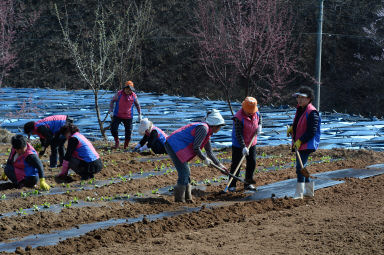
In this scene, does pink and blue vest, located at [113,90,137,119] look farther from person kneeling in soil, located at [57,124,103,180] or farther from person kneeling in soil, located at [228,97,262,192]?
person kneeling in soil, located at [228,97,262,192]

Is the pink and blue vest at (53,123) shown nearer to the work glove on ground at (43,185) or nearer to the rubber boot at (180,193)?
the work glove on ground at (43,185)

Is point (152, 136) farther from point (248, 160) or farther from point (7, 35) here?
point (7, 35)

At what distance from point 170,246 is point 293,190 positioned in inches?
127

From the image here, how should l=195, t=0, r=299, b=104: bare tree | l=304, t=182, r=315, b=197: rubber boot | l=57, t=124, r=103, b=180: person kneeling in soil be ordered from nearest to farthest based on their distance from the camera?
l=304, t=182, r=315, b=197: rubber boot → l=57, t=124, r=103, b=180: person kneeling in soil → l=195, t=0, r=299, b=104: bare tree

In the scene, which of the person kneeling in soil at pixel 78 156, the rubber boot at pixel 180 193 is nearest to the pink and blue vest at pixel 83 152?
the person kneeling in soil at pixel 78 156

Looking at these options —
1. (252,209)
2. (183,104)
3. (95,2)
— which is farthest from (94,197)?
(95,2)

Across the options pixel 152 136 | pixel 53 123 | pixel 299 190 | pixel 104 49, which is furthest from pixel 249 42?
pixel 299 190

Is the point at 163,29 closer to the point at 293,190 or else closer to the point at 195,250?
the point at 293,190

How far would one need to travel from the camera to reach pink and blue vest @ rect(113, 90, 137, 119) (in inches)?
449

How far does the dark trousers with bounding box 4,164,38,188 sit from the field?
0.52ft

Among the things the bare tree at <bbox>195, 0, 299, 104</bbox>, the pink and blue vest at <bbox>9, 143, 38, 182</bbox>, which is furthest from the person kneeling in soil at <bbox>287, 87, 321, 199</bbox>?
the bare tree at <bbox>195, 0, 299, 104</bbox>

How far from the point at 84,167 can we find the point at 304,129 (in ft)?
12.1

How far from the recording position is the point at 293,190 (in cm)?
802

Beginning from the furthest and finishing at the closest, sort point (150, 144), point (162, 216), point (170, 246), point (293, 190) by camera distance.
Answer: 1. point (150, 144)
2. point (293, 190)
3. point (162, 216)
4. point (170, 246)
